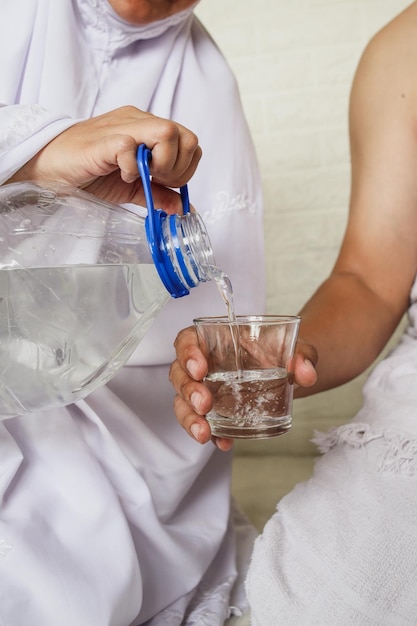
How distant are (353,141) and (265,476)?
735 mm

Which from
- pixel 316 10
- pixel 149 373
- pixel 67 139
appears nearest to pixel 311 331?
pixel 149 373

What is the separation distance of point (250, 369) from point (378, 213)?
59 centimetres

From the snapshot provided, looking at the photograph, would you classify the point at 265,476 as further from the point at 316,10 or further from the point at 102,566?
the point at 316,10

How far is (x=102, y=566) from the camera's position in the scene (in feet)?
3.20

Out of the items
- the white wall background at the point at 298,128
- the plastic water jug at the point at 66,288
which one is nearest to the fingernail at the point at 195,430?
the plastic water jug at the point at 66,288

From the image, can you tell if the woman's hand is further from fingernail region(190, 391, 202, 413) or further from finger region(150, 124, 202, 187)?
finger region(150, 124, 202, 187)

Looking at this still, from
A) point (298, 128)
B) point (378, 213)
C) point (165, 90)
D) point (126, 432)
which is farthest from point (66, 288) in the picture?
point (298, 128)

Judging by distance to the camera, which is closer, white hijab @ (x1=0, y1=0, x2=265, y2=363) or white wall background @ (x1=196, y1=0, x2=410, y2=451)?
white hijab @ (x1=0, y1=0, x2=265, y2=363)

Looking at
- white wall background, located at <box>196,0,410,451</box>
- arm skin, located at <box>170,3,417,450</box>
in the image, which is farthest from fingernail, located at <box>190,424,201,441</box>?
white wall background, located at <box>196,0,410,451</box>

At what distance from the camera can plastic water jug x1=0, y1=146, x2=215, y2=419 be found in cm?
82

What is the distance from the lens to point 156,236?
75 cm

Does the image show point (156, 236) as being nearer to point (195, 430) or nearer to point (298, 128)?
point (195, 430)

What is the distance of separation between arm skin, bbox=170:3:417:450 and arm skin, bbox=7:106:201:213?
406mm

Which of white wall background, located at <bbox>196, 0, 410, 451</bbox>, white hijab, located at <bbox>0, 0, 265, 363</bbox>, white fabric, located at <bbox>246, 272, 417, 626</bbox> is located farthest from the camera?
white wall background, located at <bbox>196, 0, 410, 451</bbox>
